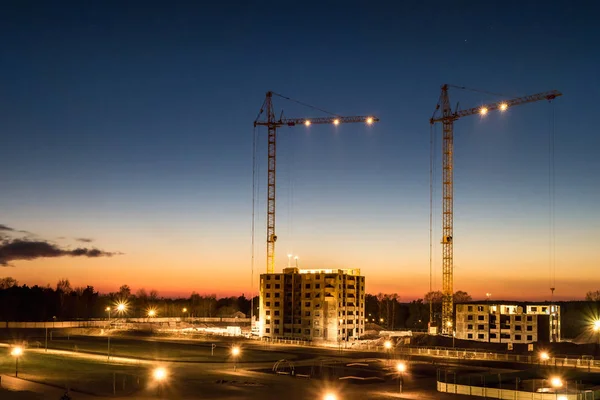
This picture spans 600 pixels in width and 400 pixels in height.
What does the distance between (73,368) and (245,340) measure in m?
56.4

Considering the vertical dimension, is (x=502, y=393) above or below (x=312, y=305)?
below

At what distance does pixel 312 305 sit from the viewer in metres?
158

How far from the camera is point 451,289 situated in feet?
547

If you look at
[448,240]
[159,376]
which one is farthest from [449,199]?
[159,376]

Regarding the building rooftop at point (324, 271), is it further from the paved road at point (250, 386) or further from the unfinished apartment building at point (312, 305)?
the paved road at point (250, 386)

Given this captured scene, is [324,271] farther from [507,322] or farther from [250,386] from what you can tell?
[250,386]

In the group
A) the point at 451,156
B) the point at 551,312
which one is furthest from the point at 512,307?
the point at 451,156

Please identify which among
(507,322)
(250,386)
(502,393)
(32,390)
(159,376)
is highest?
(159,376)

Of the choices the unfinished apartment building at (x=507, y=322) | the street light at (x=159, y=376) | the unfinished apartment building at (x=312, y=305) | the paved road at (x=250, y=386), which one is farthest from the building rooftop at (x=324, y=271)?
the street light at (x=159, y=376)

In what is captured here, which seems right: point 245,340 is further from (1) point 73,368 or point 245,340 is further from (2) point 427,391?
(2) point 427,391

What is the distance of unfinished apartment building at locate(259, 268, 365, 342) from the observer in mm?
156125

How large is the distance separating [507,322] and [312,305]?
147 feet

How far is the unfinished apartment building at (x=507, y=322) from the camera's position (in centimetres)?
15025

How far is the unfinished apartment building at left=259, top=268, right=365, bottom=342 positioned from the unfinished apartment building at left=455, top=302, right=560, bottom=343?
2551cm
